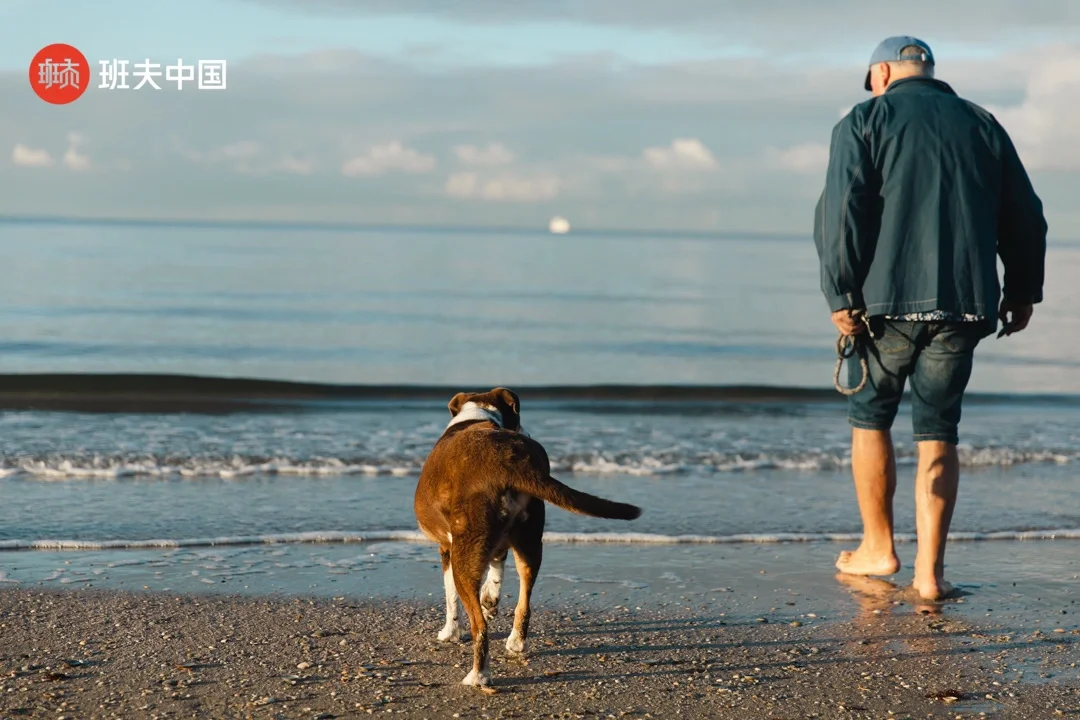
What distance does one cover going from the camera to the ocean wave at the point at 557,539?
5.69 m

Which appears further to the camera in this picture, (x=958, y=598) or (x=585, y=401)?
(x=585, y=401)

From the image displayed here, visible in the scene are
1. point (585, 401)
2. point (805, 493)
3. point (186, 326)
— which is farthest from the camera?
point (186, 326)

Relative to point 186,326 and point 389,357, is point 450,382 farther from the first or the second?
point 186,326

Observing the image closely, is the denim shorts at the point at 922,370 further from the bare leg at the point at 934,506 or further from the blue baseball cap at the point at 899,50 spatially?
the blue baseball cap at the point at 899,50

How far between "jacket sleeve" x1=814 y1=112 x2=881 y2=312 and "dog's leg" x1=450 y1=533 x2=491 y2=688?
188cm

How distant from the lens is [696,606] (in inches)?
188

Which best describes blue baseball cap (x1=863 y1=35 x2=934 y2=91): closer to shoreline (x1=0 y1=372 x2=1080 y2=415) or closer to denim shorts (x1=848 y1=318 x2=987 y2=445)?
denim shorts (x1=848 y1=318 x2=987 y2=445)

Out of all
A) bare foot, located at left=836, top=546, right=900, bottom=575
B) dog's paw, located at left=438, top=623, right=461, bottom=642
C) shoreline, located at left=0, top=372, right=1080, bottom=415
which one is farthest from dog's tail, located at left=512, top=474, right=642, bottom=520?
shoreline, located at left=0, top=372, right=1080, bottom=415

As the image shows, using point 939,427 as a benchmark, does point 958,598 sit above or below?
below

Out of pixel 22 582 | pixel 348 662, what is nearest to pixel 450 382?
→ pixel 22 582

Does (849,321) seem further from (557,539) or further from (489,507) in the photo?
(557,539)

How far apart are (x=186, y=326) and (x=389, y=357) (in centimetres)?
582

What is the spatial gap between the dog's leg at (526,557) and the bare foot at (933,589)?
1.93m

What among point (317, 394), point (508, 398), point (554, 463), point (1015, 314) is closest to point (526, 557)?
point (508, 398)
